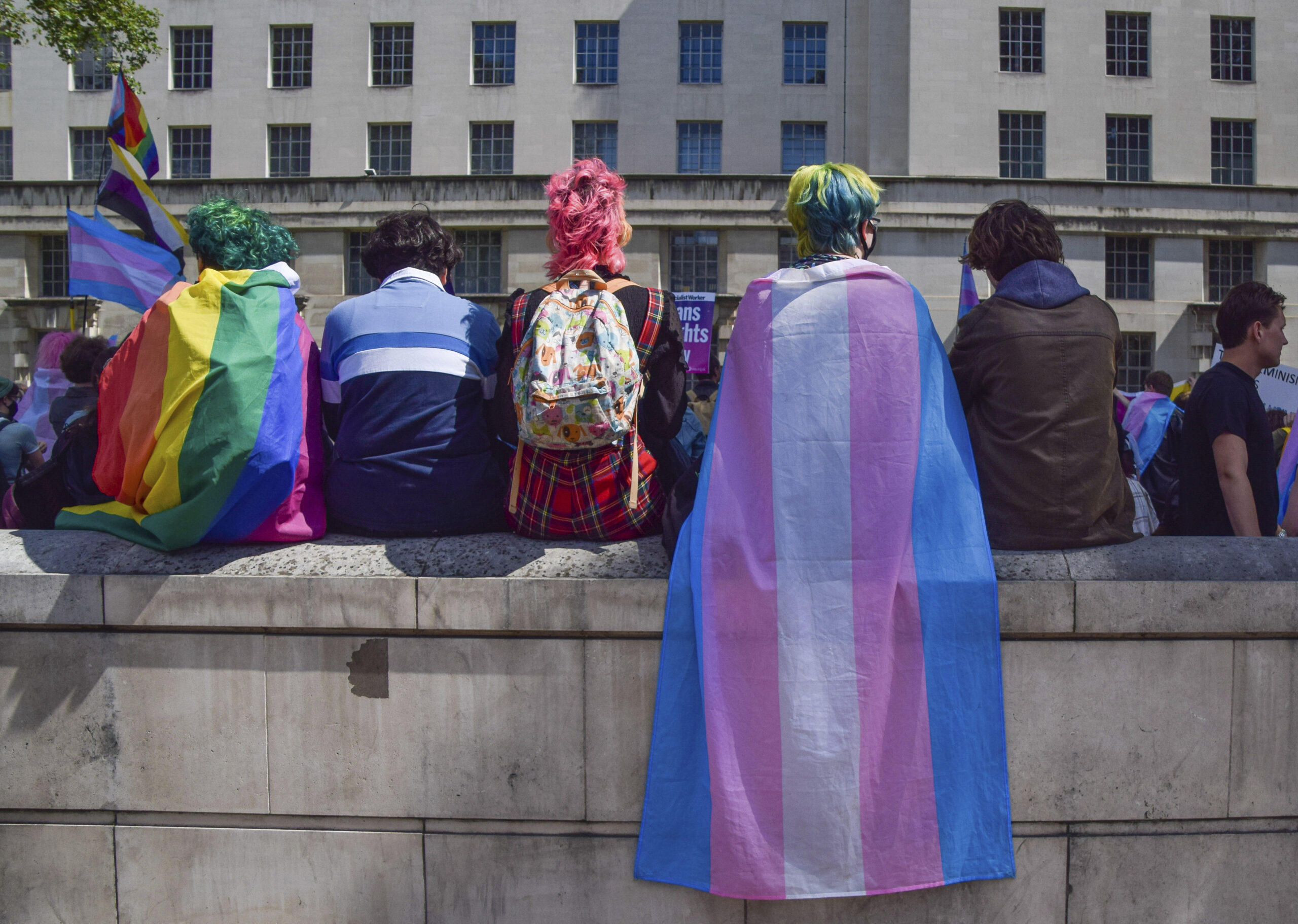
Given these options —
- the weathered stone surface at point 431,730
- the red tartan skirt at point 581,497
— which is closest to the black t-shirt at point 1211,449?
the red tartan skirt at point 581,497

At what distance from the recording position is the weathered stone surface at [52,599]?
11.0ft

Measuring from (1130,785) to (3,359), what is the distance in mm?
35220

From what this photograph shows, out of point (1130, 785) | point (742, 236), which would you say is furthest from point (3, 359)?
point (1130, 785)

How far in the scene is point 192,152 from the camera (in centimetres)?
3231

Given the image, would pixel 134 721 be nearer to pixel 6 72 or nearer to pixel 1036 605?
pixel 1036 605

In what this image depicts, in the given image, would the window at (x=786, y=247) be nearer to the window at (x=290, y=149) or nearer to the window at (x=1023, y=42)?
the window at (x=1023, y=42)

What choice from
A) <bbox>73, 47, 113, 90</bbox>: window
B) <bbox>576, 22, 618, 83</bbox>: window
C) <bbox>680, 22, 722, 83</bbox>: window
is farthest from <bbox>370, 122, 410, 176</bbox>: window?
<bbox>680, 22, 722, 83</bbox>: window

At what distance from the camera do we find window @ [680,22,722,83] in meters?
31.3

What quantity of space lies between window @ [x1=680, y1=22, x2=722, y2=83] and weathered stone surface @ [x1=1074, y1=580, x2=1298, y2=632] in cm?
3111

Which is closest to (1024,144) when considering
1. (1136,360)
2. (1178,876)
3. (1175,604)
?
(1136,360)

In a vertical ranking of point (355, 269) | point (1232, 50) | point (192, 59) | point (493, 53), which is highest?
point (192, 59)

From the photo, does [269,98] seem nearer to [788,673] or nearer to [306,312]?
[306,312]

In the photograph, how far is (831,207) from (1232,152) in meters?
33.4

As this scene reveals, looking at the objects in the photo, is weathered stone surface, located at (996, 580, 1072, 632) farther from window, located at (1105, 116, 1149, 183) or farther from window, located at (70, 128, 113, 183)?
window, located at (70, 128, 113, 183)
